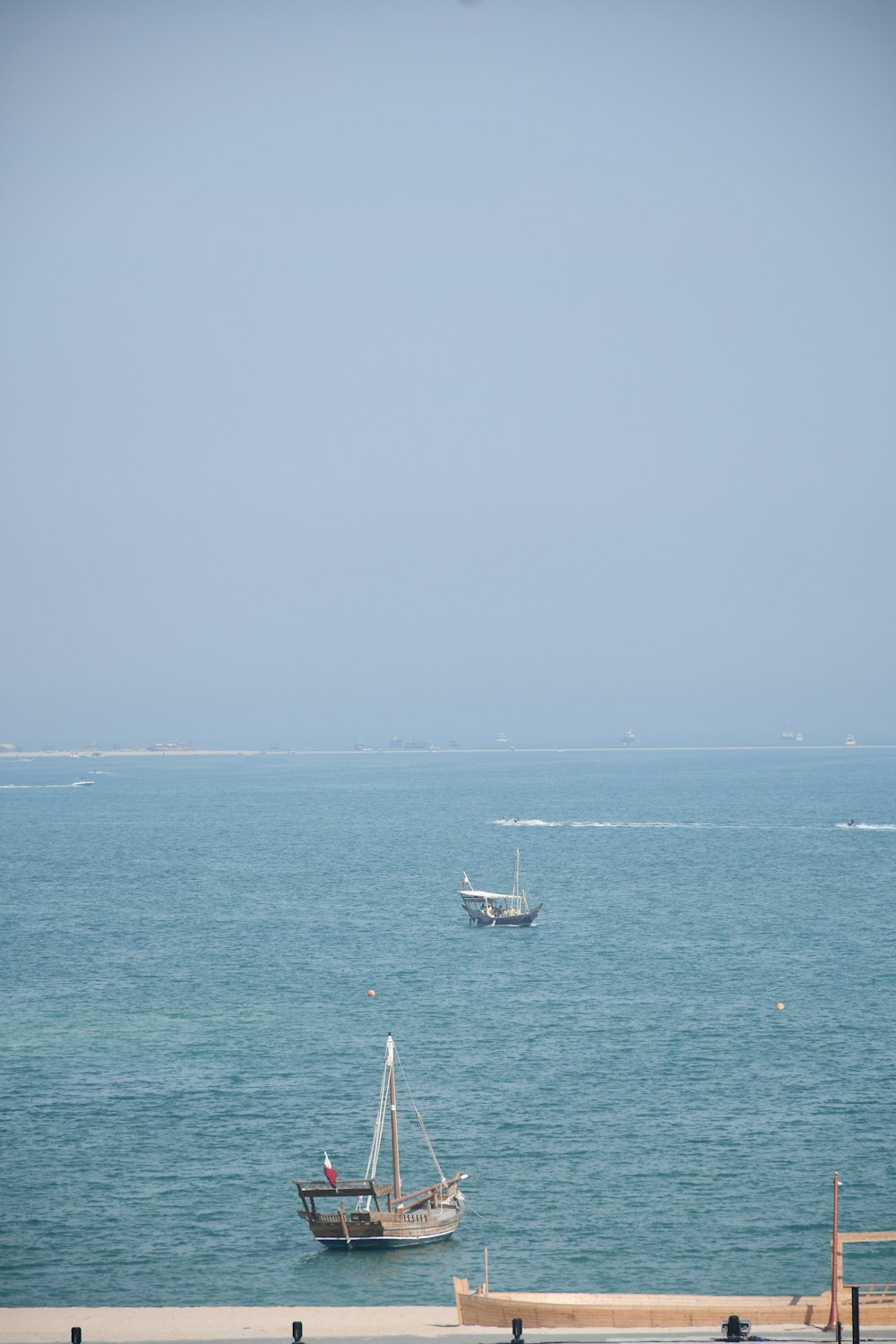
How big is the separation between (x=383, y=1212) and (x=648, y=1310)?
520 inches

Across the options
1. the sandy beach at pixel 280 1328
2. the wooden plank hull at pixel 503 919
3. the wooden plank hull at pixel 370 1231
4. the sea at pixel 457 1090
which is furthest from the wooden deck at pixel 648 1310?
the wooden plank hull at pixel 503 919

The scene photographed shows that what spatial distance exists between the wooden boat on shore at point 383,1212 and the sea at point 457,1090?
2.16 ft

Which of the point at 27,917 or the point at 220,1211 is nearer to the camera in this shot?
the point at 220,1211

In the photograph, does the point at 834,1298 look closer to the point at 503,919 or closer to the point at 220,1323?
the point at 220,1323

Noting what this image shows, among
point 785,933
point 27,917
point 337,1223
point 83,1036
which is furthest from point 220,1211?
point 27,917

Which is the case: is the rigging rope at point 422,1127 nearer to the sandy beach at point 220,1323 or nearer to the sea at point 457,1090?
the sea at point 457,1090

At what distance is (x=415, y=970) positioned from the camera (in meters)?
93.8

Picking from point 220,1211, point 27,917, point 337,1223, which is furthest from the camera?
point 27,917

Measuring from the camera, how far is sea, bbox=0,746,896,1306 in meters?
44.6

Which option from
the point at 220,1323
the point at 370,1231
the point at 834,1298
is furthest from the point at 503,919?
the point at 834,1298

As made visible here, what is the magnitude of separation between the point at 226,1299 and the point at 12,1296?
677 centimetres

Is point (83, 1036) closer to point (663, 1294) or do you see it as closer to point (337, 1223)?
point (337, 1223)

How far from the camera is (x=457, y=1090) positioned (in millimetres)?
61875

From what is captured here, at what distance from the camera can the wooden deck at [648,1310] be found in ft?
118
